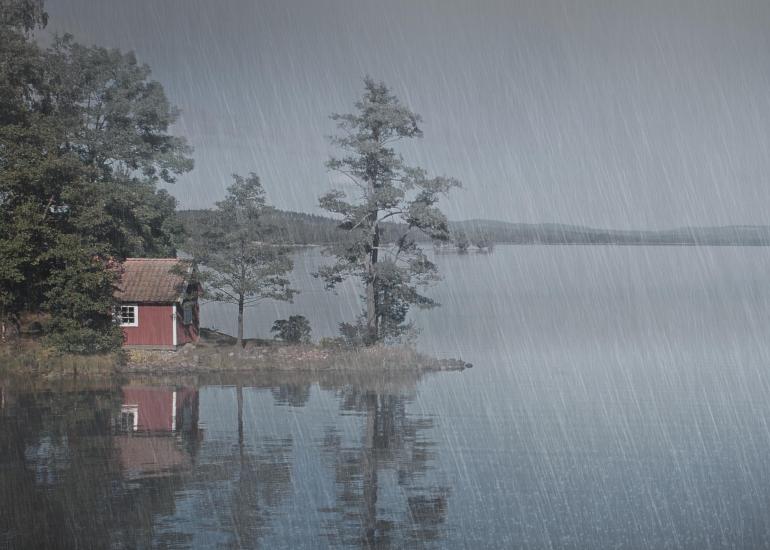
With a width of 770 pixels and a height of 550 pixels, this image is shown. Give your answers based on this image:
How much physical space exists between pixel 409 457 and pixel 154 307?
24.1 meters

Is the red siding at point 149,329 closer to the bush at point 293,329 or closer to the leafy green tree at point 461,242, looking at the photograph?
the bush at point 293,329

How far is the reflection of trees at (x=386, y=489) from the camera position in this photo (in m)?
17.5

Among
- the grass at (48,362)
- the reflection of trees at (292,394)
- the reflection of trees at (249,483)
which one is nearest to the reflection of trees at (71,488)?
the reflection of trees at (249,483)

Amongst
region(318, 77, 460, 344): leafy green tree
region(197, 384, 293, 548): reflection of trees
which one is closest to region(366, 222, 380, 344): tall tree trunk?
region(318, 77, 460, 344): leafy green tree

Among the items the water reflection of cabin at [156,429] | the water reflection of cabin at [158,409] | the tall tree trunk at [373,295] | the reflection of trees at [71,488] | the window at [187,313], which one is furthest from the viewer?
the window at [187,313]

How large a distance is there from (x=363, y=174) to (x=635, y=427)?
2104cm

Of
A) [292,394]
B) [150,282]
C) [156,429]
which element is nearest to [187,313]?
[150,282]

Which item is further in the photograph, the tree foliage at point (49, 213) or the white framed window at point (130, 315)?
the white framed window at point (130, 315)

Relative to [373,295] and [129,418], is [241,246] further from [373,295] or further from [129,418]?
[129,418]

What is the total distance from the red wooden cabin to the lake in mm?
6889

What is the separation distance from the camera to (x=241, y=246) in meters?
43.6

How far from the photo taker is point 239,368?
1633 inches

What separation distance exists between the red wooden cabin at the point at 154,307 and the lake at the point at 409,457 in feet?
A: 22.6

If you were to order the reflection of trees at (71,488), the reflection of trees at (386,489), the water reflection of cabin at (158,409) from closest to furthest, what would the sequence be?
the reflection of trees at (71,488) < the reflection of trees at (386,489) < the water reflection of cabin at (158,409)
